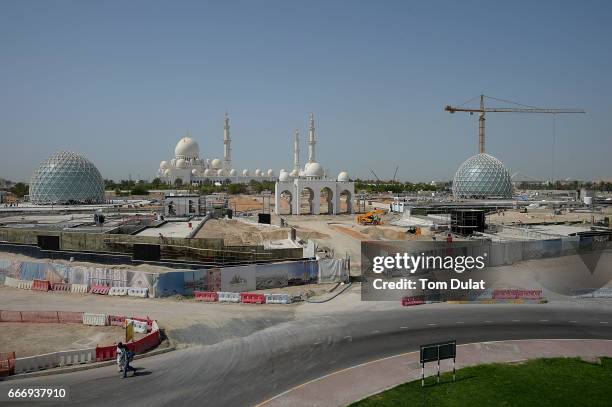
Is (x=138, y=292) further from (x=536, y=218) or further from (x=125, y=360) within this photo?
(x=536, y=218)

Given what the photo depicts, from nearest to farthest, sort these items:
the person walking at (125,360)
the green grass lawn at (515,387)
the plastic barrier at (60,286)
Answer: the green grass lawn at (515,387) < the person walking at (125,360) < the plastic barrier at (60,286)

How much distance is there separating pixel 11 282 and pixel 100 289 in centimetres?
648

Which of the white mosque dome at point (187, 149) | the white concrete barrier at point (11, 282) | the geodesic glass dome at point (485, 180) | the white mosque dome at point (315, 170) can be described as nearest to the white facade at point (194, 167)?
the white mosque dome at point (187, 149)

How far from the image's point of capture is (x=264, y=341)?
57.0 ft

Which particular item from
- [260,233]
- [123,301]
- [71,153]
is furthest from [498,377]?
[71,153]

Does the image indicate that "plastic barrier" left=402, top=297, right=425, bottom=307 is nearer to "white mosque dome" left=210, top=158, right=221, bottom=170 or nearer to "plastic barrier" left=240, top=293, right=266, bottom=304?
"plastic barrier" left=240, top=293, right=266, bottom=304

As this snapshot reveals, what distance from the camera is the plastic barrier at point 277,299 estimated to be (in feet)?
75.9

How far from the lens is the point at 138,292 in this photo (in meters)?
24.3

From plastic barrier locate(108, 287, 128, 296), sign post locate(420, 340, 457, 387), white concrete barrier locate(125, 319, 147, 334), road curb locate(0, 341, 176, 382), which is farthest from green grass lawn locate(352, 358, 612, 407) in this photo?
plastic barrier locate(108, 287, 128, 296)

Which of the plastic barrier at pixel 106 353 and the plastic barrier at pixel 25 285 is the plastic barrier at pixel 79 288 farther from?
the plastic barrier at pixel 106 353

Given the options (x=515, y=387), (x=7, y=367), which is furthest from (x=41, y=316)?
(x=515, y=387)

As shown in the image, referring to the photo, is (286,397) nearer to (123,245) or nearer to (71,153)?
(123,245)

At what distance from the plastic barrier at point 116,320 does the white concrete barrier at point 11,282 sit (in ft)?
37.1

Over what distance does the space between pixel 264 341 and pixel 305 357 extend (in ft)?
7.69
